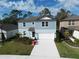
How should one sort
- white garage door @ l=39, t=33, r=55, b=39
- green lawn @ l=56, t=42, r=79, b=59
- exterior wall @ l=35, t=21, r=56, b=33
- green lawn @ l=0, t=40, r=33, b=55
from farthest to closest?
exterior wall @ l=35, t=21, r=56, b=33
white garage door @ l=39, t=33, r=55, b=39
green lawn @ l=0, t=40, r=33, b=55
green lawn @ l=56, t=42, r=79, b=59

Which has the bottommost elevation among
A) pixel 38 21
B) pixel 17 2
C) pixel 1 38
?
pixel 1 38

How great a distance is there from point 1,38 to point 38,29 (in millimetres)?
7869

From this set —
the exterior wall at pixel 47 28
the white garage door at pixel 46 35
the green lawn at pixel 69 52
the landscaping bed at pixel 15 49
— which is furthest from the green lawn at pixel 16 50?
the exterior wall at pixel 47 28

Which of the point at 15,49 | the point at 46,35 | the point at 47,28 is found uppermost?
the point at 47,28

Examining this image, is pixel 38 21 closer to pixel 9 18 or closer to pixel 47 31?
pixel 47 31

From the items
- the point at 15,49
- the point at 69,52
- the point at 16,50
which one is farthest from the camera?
the point at 15,49

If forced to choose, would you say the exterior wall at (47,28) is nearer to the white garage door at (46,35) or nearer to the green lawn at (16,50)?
the white garage door at (46,35)

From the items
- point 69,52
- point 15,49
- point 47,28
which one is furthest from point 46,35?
point 69,52

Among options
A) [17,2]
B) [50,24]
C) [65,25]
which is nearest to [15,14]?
[17,2]

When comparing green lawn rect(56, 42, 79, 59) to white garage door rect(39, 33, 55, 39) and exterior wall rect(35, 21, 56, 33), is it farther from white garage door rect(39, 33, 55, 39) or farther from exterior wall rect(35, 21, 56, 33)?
exterior wall rect(35, 21, 56, 33)

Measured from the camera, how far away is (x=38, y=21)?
29625mm

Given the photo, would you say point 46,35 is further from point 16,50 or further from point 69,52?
point 69,52

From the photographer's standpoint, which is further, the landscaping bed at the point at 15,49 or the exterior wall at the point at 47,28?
the exterior wall at the point at 47,28

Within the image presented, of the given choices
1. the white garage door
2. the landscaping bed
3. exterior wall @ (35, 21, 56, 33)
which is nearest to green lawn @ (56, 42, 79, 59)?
the landscaping bed
